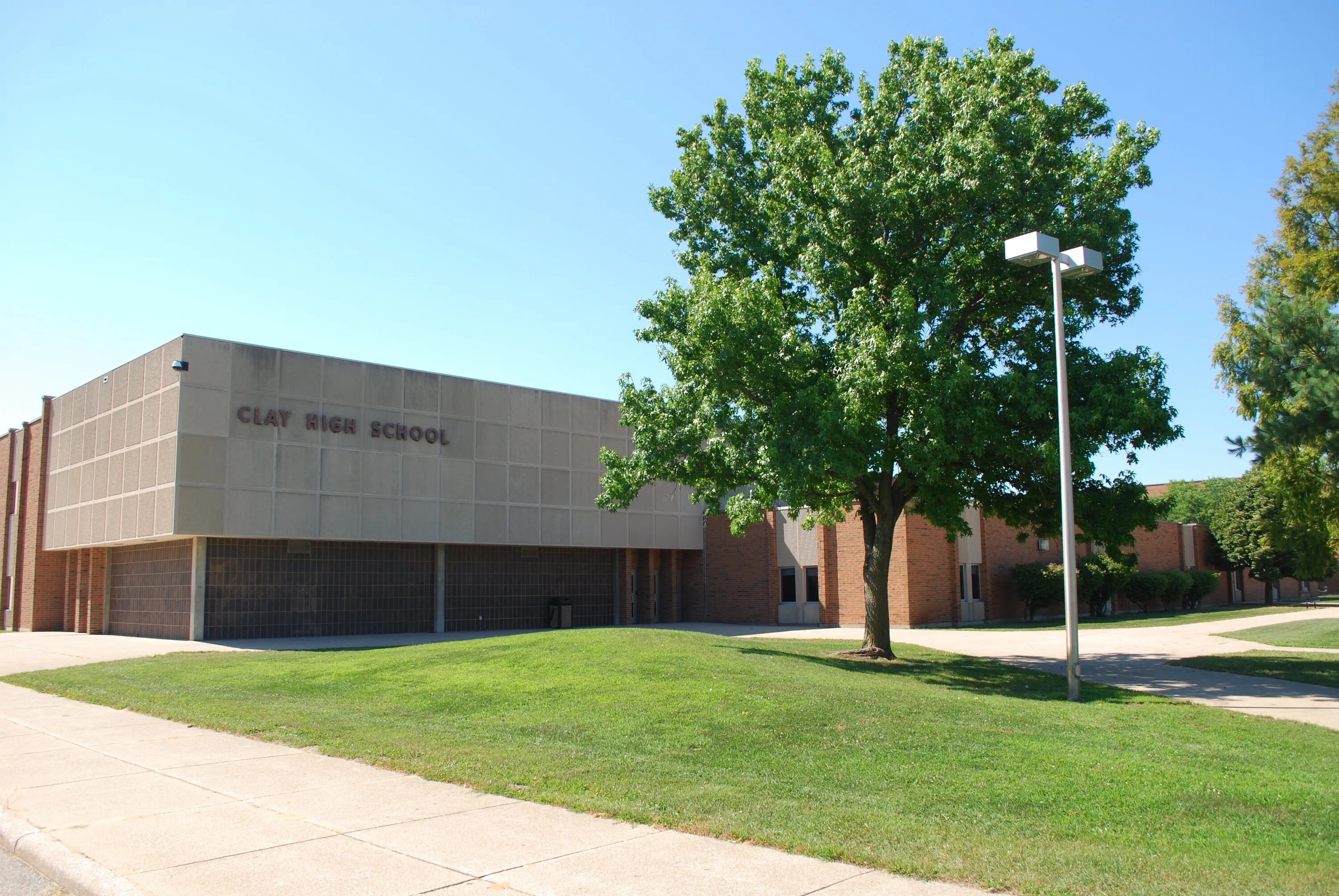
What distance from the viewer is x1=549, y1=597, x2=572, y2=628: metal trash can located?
118ft

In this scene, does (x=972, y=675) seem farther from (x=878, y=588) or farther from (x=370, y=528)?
(x=370, y=528)

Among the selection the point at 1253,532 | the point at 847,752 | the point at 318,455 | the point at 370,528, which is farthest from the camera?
the point at 1253,532

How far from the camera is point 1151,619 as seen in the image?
36969 millimetres

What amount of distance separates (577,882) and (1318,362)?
57.5 ft

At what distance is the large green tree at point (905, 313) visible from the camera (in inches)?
675

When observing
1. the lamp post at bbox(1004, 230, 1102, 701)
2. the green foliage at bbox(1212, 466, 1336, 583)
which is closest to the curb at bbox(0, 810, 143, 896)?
the lamp post at bbox(1004, 230, 1102, 701)

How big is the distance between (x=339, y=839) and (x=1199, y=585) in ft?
158

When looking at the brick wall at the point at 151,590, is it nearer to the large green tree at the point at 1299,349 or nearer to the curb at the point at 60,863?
the curb at the point at 60,863

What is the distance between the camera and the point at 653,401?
Result: 70.0 ft

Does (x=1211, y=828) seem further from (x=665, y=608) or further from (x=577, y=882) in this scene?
(x=665, y=608)

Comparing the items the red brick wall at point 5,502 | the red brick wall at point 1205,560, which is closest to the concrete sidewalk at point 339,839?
the red brick wall at point 5,502

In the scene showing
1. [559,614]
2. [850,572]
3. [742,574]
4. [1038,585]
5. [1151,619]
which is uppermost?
[850,572]

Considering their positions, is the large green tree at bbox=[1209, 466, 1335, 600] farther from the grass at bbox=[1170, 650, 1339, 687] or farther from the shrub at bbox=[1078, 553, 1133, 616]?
the grass at bbox=[1170, 650, 1339, 687]

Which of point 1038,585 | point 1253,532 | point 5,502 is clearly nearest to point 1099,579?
point 1038,585
